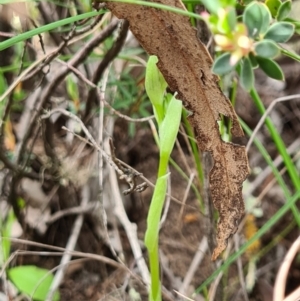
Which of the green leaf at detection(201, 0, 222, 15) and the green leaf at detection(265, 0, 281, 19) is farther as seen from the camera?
Result: the green leaf at detection(265, 0, 281, 19)

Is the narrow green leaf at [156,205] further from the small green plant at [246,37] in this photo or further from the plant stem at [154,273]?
the small green plant at [246,37]

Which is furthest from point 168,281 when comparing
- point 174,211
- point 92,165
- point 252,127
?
Result: point 252,127

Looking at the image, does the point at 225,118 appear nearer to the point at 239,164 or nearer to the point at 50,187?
the point at 239,164

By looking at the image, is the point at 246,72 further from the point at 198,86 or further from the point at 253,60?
the point at 198,86

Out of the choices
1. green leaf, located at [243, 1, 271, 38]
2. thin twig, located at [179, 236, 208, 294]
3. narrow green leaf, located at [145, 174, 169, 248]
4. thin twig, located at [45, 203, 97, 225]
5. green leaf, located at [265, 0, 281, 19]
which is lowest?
thin twig, located at [179, 236, 208, 294]

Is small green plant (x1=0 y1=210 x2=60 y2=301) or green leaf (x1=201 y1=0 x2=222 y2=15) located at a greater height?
green leaf (x1=201 y1=0 x2=222 y2=15)

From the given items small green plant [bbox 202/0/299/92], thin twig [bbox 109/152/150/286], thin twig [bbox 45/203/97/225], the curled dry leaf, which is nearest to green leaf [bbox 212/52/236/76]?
small green plant [bbox 202/0/299/92]

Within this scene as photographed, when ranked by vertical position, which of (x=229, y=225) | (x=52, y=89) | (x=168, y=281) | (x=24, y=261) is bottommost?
(x=168, y=281)

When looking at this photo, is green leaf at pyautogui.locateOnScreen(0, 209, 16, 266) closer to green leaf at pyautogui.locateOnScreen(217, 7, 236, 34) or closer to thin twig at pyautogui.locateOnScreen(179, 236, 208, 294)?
thin twig at pyautogui.locateOnScreen(179, 236, 208, 294)
